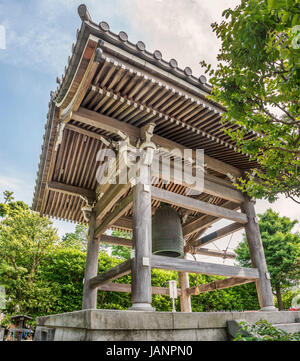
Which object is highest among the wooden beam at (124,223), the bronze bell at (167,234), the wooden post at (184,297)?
the wooden beam at (124,223)

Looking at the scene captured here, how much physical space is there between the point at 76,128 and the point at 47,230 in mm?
8723

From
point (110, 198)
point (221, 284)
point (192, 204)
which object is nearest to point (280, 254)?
point (221, 284)

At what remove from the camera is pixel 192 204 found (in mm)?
4730

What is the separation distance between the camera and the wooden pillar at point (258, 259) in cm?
482

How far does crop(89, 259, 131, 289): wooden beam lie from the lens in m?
3.85

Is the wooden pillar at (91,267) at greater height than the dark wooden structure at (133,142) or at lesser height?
lesser

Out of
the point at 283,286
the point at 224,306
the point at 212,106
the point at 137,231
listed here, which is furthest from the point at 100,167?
A: the point at 283,286

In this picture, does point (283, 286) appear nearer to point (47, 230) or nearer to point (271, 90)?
point (47, 230)

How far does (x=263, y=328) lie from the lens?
241cm

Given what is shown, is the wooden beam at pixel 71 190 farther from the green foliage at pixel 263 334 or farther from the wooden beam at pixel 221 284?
the green foliage at pixel 263 334

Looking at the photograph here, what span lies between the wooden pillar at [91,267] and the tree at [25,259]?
16.1 ft

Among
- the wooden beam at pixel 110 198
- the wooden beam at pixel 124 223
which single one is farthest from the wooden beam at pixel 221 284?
the wooden beam at pixel 110 198

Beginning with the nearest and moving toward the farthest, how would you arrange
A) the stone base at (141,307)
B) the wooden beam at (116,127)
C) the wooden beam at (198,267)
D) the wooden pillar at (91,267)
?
the stone base at (141,307) → the wooden beam at (198,267) → the wooden beam at (116,127) → the wooden pillar at (91,267)

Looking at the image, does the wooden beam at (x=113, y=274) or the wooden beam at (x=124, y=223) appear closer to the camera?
the wooden beam at (x=113, y=274)
